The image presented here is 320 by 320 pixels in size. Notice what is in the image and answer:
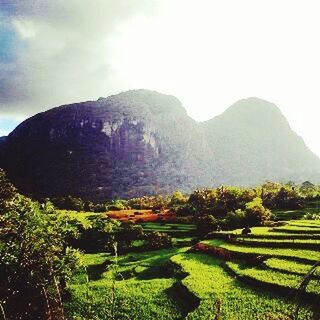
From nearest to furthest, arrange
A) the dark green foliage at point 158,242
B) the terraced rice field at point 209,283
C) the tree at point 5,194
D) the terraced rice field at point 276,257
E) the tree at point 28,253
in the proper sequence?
the tree at point 28,253 < the terraced rice field at point 209,283 < the terraced rice field at point 276,257 < the tree at point 5,194 < the dark green foliage at point 158,242

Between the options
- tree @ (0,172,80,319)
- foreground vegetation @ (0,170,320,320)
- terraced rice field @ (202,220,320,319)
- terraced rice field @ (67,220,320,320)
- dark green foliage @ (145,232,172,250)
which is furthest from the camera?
dark green foliage @ (145,232,172,250)

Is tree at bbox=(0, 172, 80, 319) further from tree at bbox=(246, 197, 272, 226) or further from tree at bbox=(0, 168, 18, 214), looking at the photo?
tree at bbox=(246, 197, 272, 226)

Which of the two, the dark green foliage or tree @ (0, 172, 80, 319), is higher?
tree @ (0, 172, 80, 319)

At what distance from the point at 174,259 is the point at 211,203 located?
54.6 metres

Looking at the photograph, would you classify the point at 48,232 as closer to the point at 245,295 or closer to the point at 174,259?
the point at 245,295

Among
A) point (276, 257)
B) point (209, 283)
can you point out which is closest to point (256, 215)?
point (276, 257)

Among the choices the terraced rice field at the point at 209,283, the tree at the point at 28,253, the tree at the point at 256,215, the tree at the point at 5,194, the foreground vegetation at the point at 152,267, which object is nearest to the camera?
the tree at the point at 28,253

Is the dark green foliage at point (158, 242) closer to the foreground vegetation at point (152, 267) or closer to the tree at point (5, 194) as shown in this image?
the foreground vegetation at point (152, 267)

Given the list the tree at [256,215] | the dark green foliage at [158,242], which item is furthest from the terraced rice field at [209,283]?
the tree at [256,215]

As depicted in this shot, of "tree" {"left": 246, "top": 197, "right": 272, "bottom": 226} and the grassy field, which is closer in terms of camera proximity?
the grassy field

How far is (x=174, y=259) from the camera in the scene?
39844 mm

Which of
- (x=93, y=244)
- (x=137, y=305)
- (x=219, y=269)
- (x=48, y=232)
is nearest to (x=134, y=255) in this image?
(x=93, y=244)

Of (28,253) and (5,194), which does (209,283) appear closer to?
(28,253)

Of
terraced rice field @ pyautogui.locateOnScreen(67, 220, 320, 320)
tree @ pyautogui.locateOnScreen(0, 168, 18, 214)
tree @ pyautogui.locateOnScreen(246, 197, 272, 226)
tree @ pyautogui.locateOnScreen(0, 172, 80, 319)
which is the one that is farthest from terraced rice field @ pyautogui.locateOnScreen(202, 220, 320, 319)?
tree @ pyautogui.locateOnScreen(0, 168, 18, 214)
